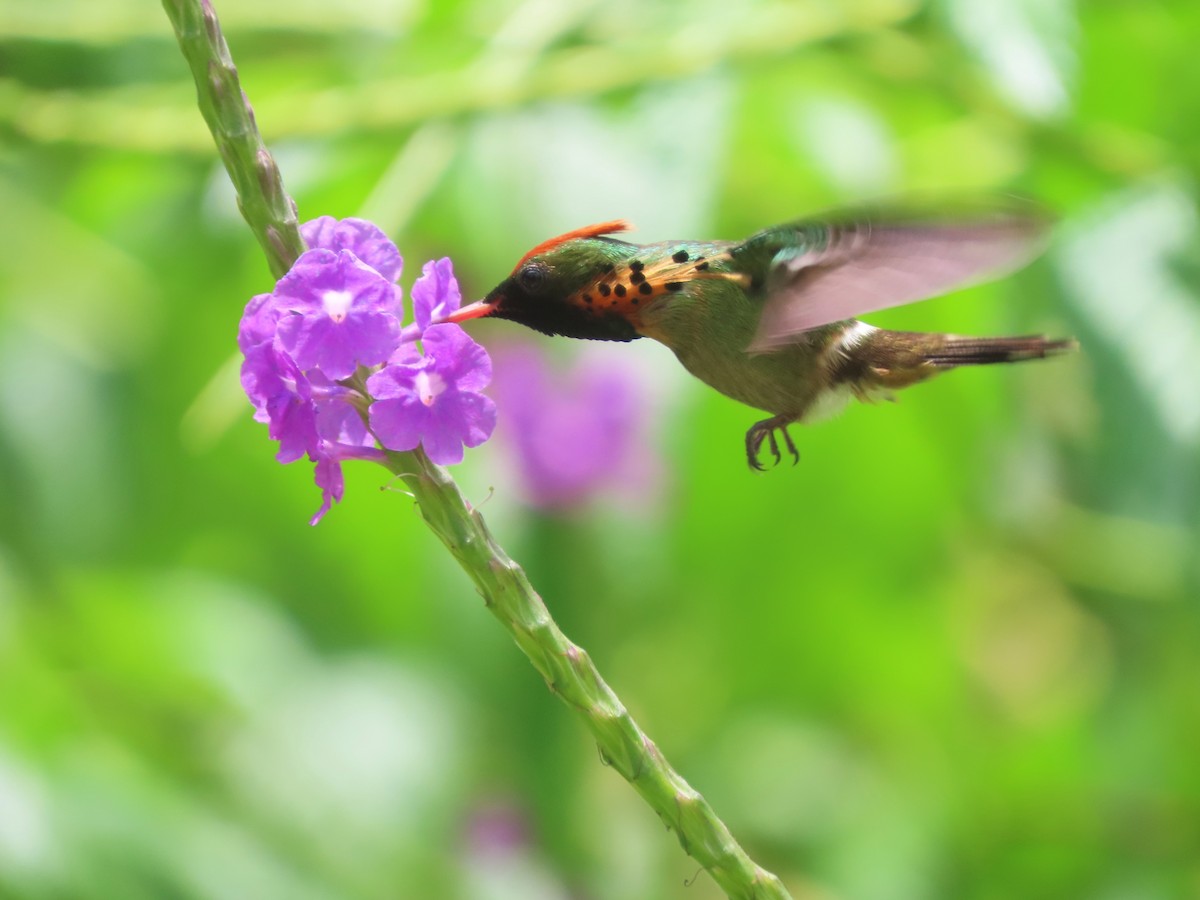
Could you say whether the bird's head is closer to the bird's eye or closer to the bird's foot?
the bird's eye

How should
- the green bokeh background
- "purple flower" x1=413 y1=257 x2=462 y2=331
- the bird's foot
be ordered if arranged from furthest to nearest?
the green bokeh background, the bird's foot, "purple flower" x1=413 y1=257 x2=462 y2=331

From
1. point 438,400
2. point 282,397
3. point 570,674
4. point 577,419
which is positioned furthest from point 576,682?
point 577,419

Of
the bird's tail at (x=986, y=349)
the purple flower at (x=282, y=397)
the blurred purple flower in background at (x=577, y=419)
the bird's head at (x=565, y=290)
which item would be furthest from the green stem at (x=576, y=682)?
the blurred purple flower in background at (x=577, y=419)

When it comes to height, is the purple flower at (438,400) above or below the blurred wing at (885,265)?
above

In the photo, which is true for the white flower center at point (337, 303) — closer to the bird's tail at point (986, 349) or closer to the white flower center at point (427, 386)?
the white flower center at point (427, 386)

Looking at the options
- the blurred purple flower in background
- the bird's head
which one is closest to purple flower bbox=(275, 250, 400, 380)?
the bird's head

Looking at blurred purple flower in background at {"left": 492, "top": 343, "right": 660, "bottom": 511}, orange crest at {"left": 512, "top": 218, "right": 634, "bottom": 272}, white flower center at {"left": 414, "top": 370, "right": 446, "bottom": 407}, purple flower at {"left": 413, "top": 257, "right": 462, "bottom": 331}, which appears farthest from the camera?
blurred purple flower in background at {"left": 492, "top": 343, "right": 660, "bottom": 511}

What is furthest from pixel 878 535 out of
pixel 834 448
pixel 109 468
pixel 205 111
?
pixel 205 111
